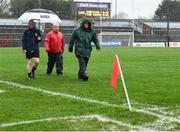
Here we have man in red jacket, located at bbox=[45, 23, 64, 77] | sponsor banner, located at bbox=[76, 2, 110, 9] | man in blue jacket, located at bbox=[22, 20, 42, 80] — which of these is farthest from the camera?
sponsor banner, located at bbox=[76, 2, 110, 9]

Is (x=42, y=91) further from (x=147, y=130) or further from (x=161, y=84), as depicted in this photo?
(x=147, y=130)

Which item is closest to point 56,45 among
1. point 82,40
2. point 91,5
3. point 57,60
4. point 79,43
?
point 57,60

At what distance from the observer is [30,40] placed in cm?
1511

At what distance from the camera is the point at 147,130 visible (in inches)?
289

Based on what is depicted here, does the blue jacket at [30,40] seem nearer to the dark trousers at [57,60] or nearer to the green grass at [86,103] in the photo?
the green grass at [86,103]

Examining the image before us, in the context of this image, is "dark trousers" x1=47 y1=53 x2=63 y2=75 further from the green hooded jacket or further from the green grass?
the green hooded jacket

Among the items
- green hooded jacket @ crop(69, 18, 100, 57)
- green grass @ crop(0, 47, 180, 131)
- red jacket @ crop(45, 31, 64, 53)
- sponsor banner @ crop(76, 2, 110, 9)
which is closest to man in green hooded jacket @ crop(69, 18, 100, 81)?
green hooded jacket @ crop(69, 18, 100, 57)

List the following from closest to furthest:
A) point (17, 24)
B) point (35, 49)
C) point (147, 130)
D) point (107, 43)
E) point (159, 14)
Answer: point (147, 130)
point (35, 49)
point (107, 43)
point (17, 24)
point (159, 14)

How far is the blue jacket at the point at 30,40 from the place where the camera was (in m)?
15.0

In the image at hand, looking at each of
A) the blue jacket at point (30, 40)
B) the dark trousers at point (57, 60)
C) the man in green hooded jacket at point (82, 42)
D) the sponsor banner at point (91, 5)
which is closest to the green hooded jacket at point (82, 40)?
the man in green hooded jacket at point (82, 42)

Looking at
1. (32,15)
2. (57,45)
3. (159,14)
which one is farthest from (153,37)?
(57,45)

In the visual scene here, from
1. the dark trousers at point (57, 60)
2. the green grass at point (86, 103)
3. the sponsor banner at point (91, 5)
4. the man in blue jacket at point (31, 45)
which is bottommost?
the green grass at point (86, 103)

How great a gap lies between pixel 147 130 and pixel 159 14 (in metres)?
107

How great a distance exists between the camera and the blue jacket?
15.0 m
